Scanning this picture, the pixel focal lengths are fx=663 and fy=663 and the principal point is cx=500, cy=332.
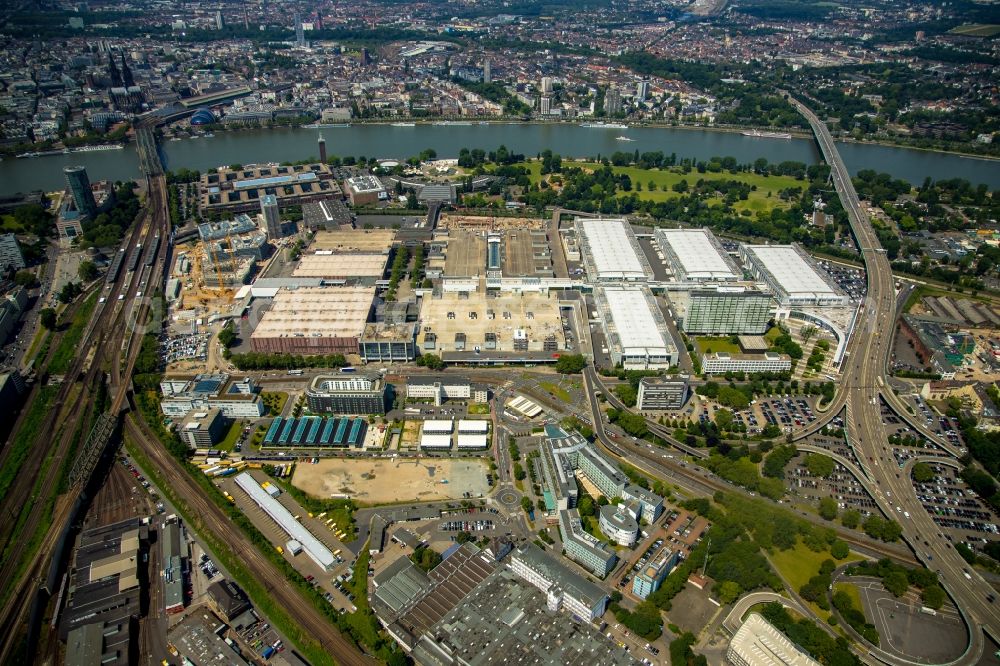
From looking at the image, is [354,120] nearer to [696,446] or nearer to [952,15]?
[696,446]

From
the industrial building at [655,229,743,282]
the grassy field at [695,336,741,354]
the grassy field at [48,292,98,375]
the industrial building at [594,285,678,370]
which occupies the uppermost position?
the industrial building at [655,229,743,282]

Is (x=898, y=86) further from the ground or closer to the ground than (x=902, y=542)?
further from the ground

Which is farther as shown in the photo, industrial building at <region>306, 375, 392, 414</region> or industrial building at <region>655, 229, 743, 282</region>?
industrial building at <region>655, 229, 743, 282</region>

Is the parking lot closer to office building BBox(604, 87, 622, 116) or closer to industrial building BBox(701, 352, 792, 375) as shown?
industrial building BBox(701, 352, 792, 375)

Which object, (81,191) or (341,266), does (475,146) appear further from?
(81,191)

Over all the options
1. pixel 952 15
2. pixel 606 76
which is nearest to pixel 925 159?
pixel 606 76

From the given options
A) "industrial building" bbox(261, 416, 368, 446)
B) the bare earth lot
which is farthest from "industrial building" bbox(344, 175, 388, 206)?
the bare earth lot
